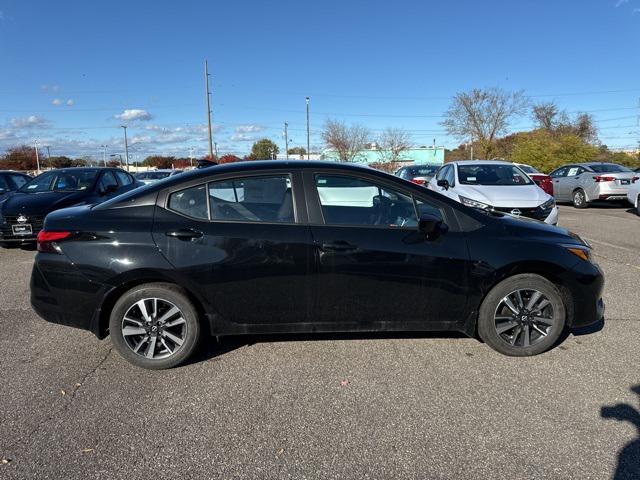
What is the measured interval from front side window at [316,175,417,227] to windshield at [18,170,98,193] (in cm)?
756

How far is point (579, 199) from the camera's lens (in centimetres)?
1523

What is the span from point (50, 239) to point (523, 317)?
12.6 ft

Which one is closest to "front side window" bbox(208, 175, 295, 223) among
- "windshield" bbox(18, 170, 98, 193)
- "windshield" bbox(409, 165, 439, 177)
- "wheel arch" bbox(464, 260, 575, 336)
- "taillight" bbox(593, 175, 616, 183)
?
"wheel arch" bbox(464, 260, 575, 336)

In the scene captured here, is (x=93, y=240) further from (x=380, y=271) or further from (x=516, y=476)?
(x=516, y=476)

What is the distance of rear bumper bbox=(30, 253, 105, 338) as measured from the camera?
11.1 feet

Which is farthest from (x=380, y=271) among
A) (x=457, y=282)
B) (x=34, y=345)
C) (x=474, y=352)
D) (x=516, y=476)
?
(x=34, y=345)

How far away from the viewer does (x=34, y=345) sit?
403 centimetres

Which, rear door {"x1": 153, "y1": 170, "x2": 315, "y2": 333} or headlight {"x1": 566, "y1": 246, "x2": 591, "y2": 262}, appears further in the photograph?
headlight {"x1": 566, "y1": 246, "x2": 591, "y2": 262}

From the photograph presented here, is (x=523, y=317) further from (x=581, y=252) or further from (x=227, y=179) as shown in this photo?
(x=227, y=179)

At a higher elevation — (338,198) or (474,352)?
(338,198)

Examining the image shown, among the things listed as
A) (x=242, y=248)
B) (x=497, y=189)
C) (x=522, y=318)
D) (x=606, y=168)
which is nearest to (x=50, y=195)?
(x=242, y=248)

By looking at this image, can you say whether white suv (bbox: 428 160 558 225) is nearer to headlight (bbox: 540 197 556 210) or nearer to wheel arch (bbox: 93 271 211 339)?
headlight (bbox: 540 197 556 210)

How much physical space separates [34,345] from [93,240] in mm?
1446

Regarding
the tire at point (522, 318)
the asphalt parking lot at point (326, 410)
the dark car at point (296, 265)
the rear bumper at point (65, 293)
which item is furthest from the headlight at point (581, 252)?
the rear bumper at point (65, 293)
